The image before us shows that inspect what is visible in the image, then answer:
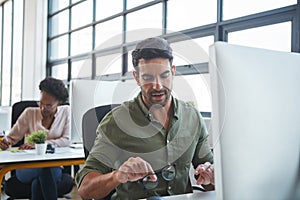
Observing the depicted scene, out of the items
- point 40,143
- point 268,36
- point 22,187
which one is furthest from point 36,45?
point 268,36

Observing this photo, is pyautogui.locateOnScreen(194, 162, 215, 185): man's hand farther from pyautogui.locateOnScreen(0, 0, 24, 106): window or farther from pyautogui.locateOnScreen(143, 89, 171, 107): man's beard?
Answer: pyautogui.locateOnScreen(0, 0, 24, 106): window

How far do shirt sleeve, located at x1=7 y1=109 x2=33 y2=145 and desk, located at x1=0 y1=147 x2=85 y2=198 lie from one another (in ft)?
1.42

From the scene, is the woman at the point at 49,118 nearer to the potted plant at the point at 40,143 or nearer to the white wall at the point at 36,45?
the potted plant at the point at 40,143

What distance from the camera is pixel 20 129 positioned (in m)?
2.65

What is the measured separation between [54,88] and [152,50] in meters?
1.65

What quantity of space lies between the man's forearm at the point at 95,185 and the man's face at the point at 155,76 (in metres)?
0.28

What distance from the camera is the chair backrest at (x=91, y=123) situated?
1.51 m

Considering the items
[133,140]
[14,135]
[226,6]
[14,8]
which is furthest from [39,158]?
[14,8]

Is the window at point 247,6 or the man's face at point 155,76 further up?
the window at point 247,6

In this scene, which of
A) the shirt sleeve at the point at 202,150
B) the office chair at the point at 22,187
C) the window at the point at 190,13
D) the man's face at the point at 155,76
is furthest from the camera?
the window at the point at 190,13

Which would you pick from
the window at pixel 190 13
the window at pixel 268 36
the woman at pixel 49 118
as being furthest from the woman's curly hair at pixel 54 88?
the window at pixel 268 36

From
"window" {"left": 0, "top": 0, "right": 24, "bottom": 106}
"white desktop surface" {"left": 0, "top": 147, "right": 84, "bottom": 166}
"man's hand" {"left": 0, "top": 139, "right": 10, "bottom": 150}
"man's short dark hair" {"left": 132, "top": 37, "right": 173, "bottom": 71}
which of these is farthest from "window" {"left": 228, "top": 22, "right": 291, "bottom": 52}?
"window" {"left": 0, "top": 0, "right": 24, "bottom": 106}

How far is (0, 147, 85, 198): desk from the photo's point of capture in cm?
193

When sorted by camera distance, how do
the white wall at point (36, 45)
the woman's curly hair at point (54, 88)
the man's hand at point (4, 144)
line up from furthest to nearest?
the white wall at point (36, 45) → the woman's curly hair at point (54, 88) → the man's hand at point (4, 144)
